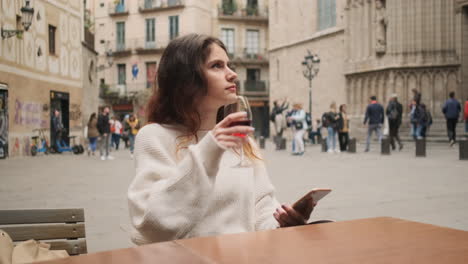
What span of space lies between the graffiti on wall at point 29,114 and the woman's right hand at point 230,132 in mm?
15778

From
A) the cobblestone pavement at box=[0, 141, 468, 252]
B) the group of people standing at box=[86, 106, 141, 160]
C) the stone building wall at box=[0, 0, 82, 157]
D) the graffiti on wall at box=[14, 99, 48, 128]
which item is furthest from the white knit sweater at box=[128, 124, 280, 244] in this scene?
the graffiti on wall at box=[14, 99, 48, 128]

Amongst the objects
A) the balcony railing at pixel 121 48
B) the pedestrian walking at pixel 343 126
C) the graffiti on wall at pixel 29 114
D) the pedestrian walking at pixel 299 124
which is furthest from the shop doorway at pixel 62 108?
the balcony railing at pixel 121 48

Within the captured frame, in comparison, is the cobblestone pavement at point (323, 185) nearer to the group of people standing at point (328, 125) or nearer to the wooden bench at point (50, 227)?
the wooden bench at point (50, 227)

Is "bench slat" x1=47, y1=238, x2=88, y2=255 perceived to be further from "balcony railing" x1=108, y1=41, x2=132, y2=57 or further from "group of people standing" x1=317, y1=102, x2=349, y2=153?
"balcony railing" x1=108, y1=41, x2=132, y2=57

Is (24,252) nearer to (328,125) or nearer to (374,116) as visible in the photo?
(328,125)

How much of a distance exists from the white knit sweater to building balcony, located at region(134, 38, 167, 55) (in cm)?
4501

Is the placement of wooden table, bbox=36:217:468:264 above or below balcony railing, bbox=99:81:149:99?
below

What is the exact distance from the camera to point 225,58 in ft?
8.02

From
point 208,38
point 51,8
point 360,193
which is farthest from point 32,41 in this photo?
point 208,38

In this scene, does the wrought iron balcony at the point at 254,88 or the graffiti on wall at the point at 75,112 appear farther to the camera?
the wrought iron balcony at the point at 254,88

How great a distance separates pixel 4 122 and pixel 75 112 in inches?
289

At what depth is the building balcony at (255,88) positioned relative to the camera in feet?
153

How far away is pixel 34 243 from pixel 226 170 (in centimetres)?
82

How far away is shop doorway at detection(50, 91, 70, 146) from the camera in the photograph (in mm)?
19938
